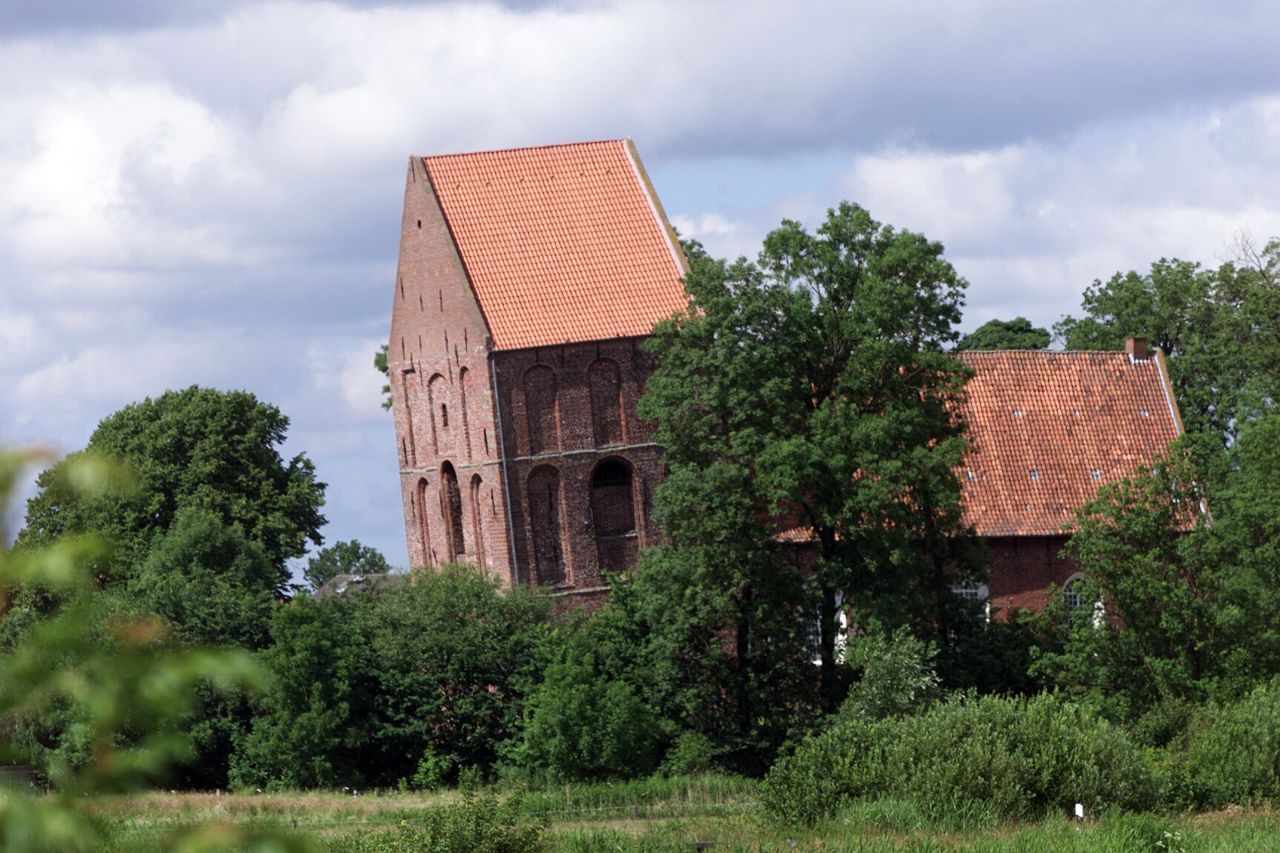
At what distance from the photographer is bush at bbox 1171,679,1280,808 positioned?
29.6 meters

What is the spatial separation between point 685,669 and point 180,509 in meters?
19.1

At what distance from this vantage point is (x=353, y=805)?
32.5 m

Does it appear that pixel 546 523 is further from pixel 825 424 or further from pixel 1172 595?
pixel 1172 595

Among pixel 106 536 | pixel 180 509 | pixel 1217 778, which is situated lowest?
pixel 1217 778

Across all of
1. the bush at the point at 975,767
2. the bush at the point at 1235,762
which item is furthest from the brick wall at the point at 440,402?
the bush at the point at 1235,762

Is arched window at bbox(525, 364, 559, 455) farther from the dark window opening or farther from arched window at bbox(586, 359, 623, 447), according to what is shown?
the dark window opening

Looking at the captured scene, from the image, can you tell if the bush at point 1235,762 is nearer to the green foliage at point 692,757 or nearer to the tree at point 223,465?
the green foliage at point 692,757

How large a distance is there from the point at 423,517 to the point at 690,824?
1897 cm

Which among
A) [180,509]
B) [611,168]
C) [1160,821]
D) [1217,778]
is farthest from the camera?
[180,509]

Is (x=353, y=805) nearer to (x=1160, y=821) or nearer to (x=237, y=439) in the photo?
(x=1160, y=821)

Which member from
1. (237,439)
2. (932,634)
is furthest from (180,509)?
(932,634)

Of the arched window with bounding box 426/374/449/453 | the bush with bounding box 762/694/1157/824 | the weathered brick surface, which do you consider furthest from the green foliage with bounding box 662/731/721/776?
the arched window with bounding box 426/374/449/453

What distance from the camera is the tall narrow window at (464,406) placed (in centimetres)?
4350

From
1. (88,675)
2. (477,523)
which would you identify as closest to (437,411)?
(477,523)
